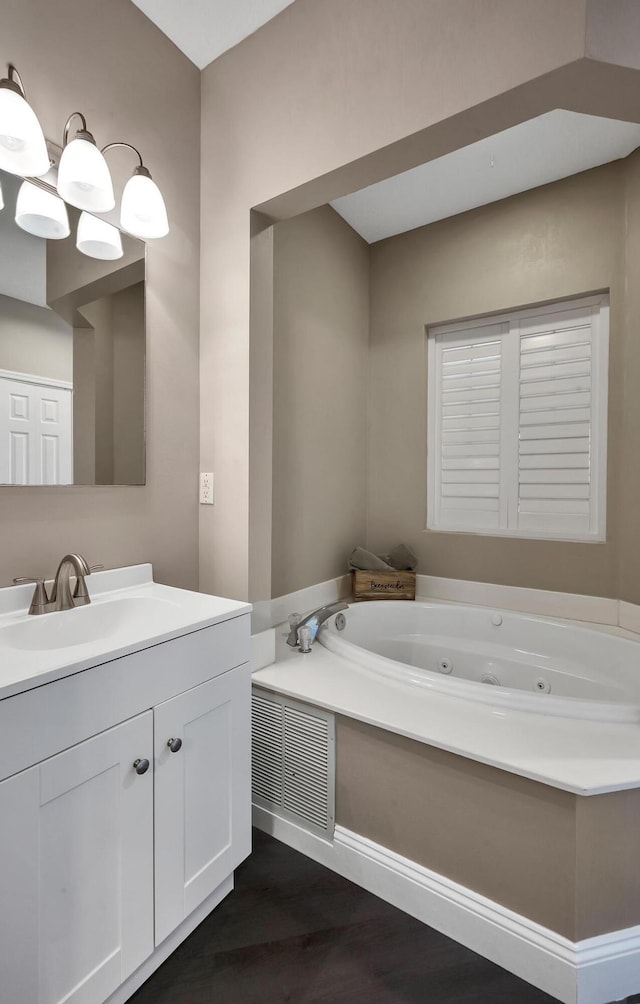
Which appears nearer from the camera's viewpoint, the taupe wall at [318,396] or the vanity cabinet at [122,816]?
the vanity cabinet at [122,816]

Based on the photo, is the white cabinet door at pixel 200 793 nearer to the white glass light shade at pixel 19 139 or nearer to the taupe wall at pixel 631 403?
the white glass light shade at pixel 19 139

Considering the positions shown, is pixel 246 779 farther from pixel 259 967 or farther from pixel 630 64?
pixel 630 64

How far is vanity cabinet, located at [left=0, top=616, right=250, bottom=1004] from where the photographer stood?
2.89ft

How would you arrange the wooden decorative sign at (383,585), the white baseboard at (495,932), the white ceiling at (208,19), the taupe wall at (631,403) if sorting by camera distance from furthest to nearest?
the wooden decorative sign at (383,585) < the taupe wall at (631,403) < the white ceiling at (208,19) < the white baseboard at (495,932)

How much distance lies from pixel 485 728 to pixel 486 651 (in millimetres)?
1136

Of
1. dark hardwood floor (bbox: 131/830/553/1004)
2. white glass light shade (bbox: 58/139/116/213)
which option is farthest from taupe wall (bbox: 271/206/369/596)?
dark hardwood floor (bbox: 131/830/553/1004)

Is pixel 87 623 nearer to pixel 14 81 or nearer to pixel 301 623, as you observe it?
pixel 301 623

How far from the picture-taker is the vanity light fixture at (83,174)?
1337 millimetres

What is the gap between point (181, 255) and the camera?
1.79m

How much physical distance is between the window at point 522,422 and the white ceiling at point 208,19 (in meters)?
1.63

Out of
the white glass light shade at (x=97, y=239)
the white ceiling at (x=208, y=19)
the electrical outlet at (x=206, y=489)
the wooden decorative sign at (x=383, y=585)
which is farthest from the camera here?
the wooden decorative sign at (x=383, y=585)

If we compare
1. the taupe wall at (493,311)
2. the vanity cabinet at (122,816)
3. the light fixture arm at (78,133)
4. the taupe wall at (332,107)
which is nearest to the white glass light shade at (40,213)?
the light fixture arm at (78,133)

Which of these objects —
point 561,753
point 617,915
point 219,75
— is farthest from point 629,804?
point 219,75

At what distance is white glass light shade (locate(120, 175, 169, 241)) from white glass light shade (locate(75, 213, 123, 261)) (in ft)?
0.17
